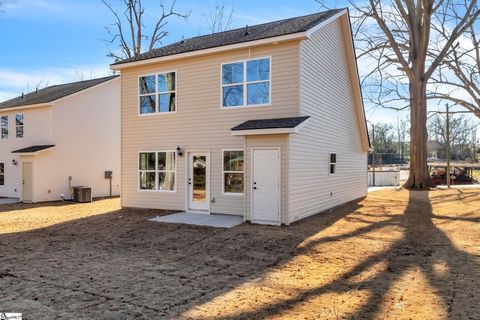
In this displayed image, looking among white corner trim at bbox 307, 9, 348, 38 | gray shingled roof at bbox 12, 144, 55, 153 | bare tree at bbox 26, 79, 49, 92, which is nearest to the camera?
white corner trim at bbox 307, 9, 348, 38

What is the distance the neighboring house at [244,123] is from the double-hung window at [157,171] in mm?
37

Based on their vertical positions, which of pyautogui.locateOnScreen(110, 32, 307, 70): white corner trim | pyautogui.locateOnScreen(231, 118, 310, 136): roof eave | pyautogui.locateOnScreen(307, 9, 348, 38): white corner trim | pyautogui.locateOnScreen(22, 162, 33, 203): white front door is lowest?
pyautogui.locateOnScreen(22, 162, 33, 203): white front door

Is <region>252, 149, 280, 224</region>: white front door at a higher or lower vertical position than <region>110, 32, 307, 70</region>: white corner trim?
lower

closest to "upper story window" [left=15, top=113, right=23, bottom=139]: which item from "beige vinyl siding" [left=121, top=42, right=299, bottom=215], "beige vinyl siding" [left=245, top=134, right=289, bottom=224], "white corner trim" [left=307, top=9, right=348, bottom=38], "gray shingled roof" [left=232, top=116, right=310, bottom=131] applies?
"beige vinyl siding" [left=121, top=42, right=299, bottom=215]

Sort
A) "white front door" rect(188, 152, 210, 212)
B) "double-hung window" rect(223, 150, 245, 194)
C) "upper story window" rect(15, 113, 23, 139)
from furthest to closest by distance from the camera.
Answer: "upper story window" rect(15, 113, 23, 139)
"white front door" rect(188, 152, 210, 212)
"double-hung window" rect(223, 150, 245, 194)

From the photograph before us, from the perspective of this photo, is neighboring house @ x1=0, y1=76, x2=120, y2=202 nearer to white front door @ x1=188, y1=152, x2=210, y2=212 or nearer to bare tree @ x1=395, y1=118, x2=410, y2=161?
white front door @ x1=188, y1=152, x2=210, y2=212

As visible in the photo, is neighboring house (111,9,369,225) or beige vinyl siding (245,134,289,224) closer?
beige vinyl siding (245,134,289,224)

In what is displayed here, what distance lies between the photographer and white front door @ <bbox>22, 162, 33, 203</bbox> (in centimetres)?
1777

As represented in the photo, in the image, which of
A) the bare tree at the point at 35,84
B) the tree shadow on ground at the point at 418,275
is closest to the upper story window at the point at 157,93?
the tree shadow on ground at the point at 418,275

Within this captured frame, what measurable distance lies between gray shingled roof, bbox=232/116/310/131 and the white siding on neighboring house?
11878mm

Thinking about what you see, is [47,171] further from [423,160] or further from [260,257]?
[423,160]

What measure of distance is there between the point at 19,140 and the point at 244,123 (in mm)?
14480

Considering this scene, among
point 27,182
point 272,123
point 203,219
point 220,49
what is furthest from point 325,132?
point 27,182

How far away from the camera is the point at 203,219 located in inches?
453
